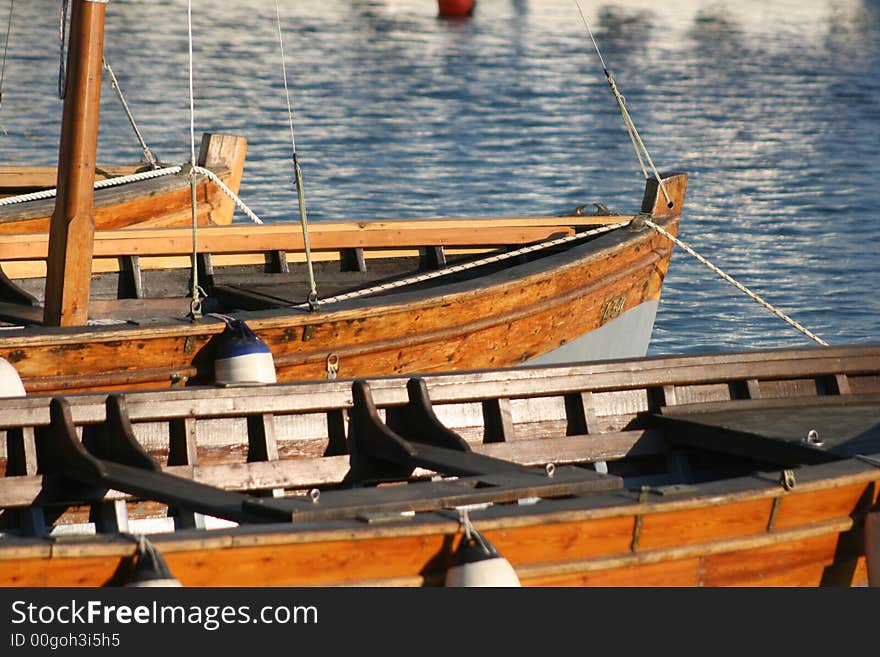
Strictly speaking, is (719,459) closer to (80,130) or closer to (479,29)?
(80,130)

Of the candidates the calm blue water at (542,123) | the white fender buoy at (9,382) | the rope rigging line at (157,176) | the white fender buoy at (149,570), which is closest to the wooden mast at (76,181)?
the white fender buoy at (9,382)

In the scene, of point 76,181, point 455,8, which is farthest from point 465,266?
point 455,8

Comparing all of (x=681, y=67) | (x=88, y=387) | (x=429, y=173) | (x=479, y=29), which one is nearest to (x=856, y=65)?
(x=681, y=67)

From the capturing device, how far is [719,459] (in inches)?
310

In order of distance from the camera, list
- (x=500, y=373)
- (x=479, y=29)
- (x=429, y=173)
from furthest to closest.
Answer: (x=479, y=29) → (x=429, y=173) → (x=500, y=373)

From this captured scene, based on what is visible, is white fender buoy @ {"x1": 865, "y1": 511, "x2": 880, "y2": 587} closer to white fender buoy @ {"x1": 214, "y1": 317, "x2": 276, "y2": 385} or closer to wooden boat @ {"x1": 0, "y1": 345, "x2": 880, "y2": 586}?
wooden boat @ {"x1": 0, "y1": 345, "x2": 880, "y2": 586}

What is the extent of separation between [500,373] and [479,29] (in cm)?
3998

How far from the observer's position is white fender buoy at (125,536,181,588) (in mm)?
5242

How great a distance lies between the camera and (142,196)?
1183 cm

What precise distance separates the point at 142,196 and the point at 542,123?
→ 58.1 ft

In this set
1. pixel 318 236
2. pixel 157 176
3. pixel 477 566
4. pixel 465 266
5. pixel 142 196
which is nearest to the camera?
Result: pixel 477 566

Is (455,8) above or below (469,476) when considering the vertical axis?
below

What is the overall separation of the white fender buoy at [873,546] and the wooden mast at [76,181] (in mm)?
4522

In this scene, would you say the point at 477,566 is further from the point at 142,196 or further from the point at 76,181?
the point at 142,196
